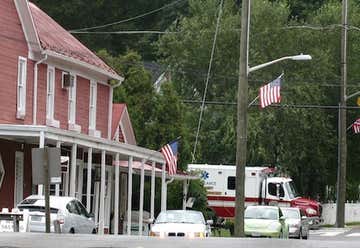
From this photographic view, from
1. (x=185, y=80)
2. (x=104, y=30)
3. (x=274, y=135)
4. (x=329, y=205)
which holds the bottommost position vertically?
(x=329, y=205)

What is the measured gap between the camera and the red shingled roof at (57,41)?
1271 inches

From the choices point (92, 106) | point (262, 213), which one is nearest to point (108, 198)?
point (92, 106)

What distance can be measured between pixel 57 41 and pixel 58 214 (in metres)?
12.3

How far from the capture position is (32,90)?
102ft

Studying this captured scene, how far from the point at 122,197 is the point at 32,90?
10.6m

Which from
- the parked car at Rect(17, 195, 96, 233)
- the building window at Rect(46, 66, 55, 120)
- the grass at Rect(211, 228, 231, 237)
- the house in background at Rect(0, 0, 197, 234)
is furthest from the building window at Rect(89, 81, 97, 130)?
the parked car at Rect(17, 195, 96, 233)

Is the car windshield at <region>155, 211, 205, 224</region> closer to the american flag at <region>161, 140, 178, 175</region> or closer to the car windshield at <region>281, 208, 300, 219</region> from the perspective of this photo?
the american flag at <region>161, 140, 178, 175</region>

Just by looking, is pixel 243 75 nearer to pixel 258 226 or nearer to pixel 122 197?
pixel 258 226

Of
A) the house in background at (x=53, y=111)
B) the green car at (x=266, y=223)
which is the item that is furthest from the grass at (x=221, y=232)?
the green car at (x=266, y=223)

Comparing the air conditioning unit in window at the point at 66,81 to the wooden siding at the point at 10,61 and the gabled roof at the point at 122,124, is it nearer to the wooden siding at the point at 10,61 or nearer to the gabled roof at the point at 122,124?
the wooden siding at the point at 10,61

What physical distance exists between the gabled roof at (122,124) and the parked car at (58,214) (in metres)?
14.1

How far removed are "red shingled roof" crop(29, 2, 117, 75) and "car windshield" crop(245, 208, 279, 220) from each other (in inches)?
344

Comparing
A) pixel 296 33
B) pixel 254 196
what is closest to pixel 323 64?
pixel 296 33

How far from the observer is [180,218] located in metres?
25.5
